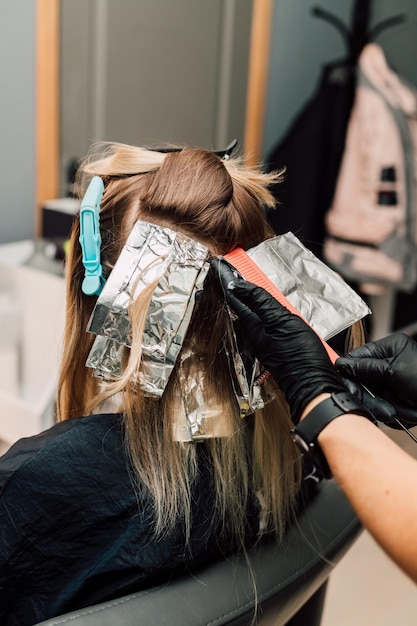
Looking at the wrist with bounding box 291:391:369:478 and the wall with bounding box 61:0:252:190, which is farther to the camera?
the wall with bounding box 61:0:252:190

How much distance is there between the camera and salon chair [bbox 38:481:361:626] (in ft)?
2.34

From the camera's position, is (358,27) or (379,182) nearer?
(379,182)

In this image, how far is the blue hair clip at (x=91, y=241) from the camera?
838 millimetres

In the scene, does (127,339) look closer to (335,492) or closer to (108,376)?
(108,376)

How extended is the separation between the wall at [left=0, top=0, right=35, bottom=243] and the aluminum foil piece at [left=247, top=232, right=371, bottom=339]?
1500 millimetres

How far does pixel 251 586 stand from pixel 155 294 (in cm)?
38

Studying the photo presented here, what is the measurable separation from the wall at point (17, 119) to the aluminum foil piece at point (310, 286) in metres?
1.50

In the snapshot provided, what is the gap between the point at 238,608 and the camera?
747mm

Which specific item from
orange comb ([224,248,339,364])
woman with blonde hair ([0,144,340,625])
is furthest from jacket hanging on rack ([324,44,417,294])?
orange comb ([224,248,339,364])

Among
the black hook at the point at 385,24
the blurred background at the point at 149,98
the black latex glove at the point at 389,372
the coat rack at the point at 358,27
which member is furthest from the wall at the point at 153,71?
the black latex glove at the point at 389,372

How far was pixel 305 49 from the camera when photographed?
309cm

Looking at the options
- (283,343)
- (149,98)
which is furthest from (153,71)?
(283,343)

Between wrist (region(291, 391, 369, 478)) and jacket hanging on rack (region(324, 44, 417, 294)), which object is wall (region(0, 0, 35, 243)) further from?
wrist (region(291, 391, 369, 478))

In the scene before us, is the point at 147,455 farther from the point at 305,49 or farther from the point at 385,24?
the point at 305,49
